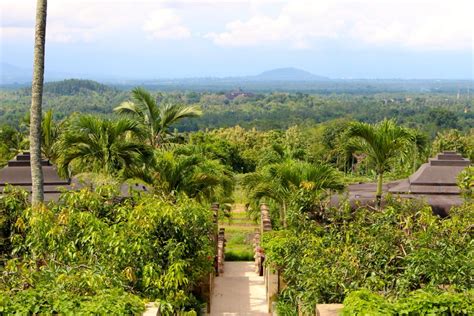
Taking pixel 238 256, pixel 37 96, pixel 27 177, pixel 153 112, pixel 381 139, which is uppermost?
pixel 37 96

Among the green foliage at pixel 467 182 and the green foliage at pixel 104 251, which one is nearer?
the green foliage at pixel 104 251

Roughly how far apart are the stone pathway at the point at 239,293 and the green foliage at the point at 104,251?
2.81 metres

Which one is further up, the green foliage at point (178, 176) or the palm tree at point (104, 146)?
the palm tree at point (104, 146)

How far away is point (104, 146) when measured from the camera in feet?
39.8

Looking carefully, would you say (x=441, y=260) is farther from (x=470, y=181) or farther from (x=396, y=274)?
(x=470, y=181)

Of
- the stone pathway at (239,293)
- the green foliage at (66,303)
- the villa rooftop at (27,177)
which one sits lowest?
the stone pathway at (239,293)

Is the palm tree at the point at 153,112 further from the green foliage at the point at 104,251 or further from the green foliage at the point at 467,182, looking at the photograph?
the green foliage at the point at 467,182

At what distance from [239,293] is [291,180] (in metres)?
3.01

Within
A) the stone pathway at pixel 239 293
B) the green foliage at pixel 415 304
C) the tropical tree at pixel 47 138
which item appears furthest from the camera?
the tropical tree at pixel 47 138

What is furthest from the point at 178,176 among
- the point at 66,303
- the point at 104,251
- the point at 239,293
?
the point at 66,303

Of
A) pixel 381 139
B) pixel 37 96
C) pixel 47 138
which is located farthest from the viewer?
pixel 47 138

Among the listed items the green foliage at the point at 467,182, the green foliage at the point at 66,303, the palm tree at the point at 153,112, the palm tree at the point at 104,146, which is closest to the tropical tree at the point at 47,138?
the palm tree at the point at 153,112

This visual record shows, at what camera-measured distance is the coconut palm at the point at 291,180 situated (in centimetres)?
1284

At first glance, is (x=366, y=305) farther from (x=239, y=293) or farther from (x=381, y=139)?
(x=239, y=293)
